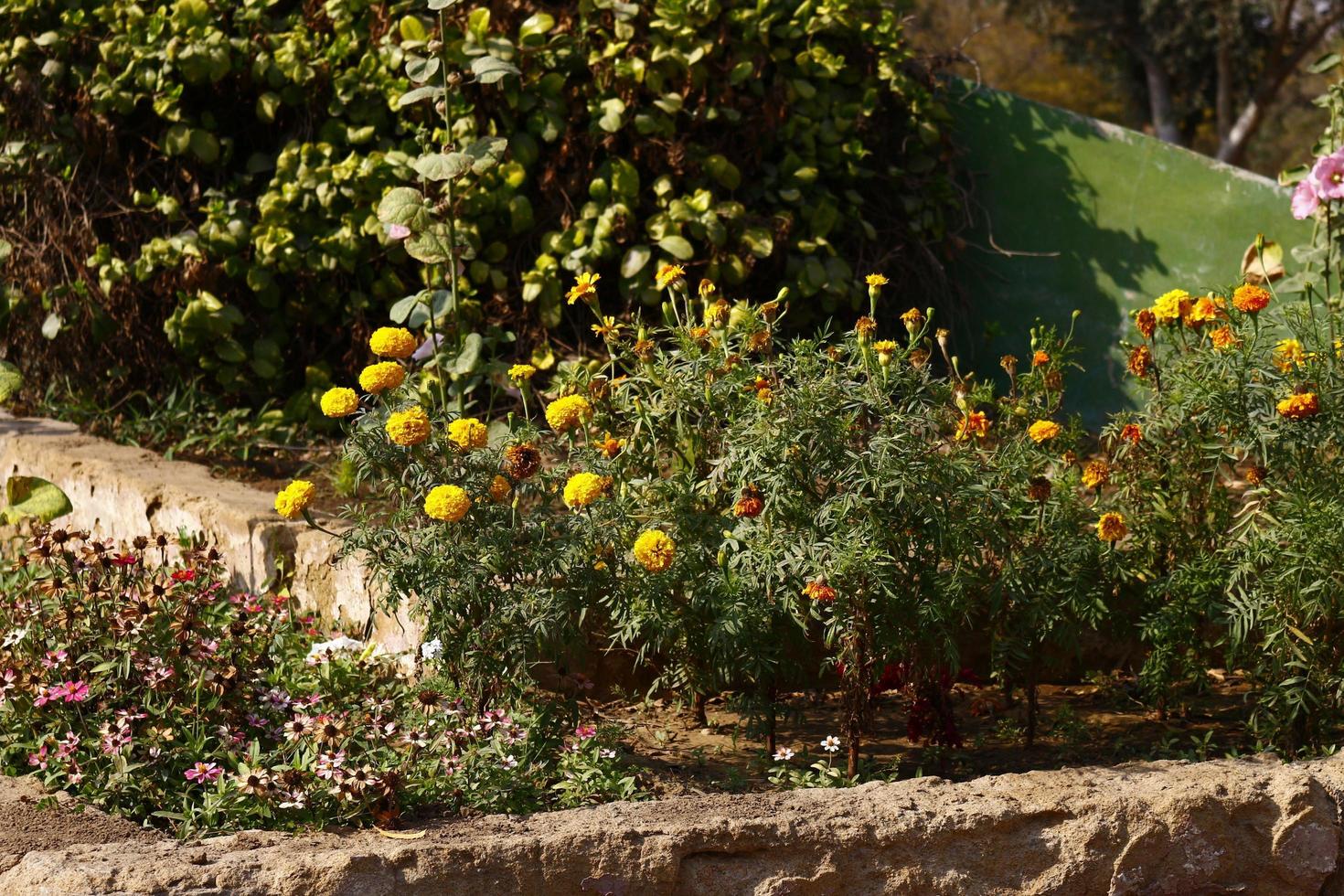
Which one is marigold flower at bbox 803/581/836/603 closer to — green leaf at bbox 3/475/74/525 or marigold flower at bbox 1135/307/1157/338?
marigold flower at bbox 1135/307/1157/338

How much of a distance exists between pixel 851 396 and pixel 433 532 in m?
0.93

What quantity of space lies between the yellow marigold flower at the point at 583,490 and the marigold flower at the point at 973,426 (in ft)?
2.61

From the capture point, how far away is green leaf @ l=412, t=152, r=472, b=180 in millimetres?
4191

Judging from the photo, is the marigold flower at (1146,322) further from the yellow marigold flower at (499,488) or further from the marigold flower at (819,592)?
the yellow marigold flower at (499,488)

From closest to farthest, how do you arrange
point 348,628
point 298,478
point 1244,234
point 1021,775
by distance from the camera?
1. point 1021,775
2. point 348,628
3. point 298,478
4. point 1244,234

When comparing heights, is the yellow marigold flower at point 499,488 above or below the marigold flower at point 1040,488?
below

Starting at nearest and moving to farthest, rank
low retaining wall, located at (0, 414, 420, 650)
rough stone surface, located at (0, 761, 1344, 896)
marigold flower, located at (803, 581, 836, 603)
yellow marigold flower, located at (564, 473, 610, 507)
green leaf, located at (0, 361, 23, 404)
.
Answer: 1. rough stone surface, located at (0, 761, 1344, 896)
2. marigold flower, located at (803, 581, 836, 603)
3. yellow marigold flower, located at (564, 473, 610, 507)
4. low retaining wall, located at (0, 414, 420, 650)
5. green leaf, located at (0, 361, 23, 404)

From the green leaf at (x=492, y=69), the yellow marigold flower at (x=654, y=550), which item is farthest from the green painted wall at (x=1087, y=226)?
the yellow marigold flower at (x=654, y=550)

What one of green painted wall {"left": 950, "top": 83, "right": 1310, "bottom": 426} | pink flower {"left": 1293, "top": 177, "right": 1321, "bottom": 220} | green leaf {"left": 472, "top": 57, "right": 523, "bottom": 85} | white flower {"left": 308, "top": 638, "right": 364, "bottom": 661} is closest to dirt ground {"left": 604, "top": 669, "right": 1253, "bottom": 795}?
white flower {"left": 308, "top": 638, "right": 364, "bottom": 661}

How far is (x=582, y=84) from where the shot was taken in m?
5.34

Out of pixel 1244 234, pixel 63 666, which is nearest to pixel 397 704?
pixel 63 666

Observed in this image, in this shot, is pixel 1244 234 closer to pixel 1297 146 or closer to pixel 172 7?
pixel 172 7

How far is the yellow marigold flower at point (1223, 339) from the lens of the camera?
329 cm

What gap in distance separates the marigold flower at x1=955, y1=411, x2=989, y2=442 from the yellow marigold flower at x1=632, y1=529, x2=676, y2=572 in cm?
72
